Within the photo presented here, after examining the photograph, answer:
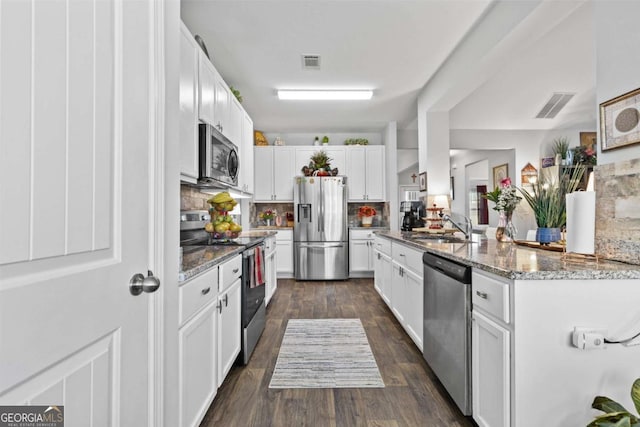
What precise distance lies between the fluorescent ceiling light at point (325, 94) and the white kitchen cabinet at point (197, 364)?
3.25 metres

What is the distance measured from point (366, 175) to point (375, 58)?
8.07 feet

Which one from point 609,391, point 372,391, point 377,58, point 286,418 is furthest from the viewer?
point 377,58

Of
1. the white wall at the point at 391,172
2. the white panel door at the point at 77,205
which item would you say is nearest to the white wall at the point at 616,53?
the white panel door at the point at 77,205

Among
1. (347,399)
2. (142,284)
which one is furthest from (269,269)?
(142,284)

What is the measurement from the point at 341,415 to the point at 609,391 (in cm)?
121

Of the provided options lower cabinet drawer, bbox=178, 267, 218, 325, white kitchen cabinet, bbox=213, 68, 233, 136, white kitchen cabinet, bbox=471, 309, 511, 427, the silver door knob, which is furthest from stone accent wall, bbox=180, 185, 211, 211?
white kitchen cabinet, bbox=471, 309, 511, 427

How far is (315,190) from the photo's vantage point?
5289 millimetres

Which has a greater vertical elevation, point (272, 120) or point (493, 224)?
point (272, 120)

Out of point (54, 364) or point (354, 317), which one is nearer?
point (54, 364)

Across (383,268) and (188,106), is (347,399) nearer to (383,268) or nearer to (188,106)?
(383,268)

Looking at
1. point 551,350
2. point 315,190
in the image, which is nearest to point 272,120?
point 315,190

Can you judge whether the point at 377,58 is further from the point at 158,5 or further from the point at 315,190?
the point at 158,5

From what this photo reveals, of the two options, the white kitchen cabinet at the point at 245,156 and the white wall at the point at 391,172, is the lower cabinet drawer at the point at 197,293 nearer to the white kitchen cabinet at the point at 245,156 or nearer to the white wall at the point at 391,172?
the white kitchen cabinet at the point at 245,156

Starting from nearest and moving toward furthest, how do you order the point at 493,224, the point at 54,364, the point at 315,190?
1. the point at 54,364
2. the point at 315,190
3. the point at 493,224
